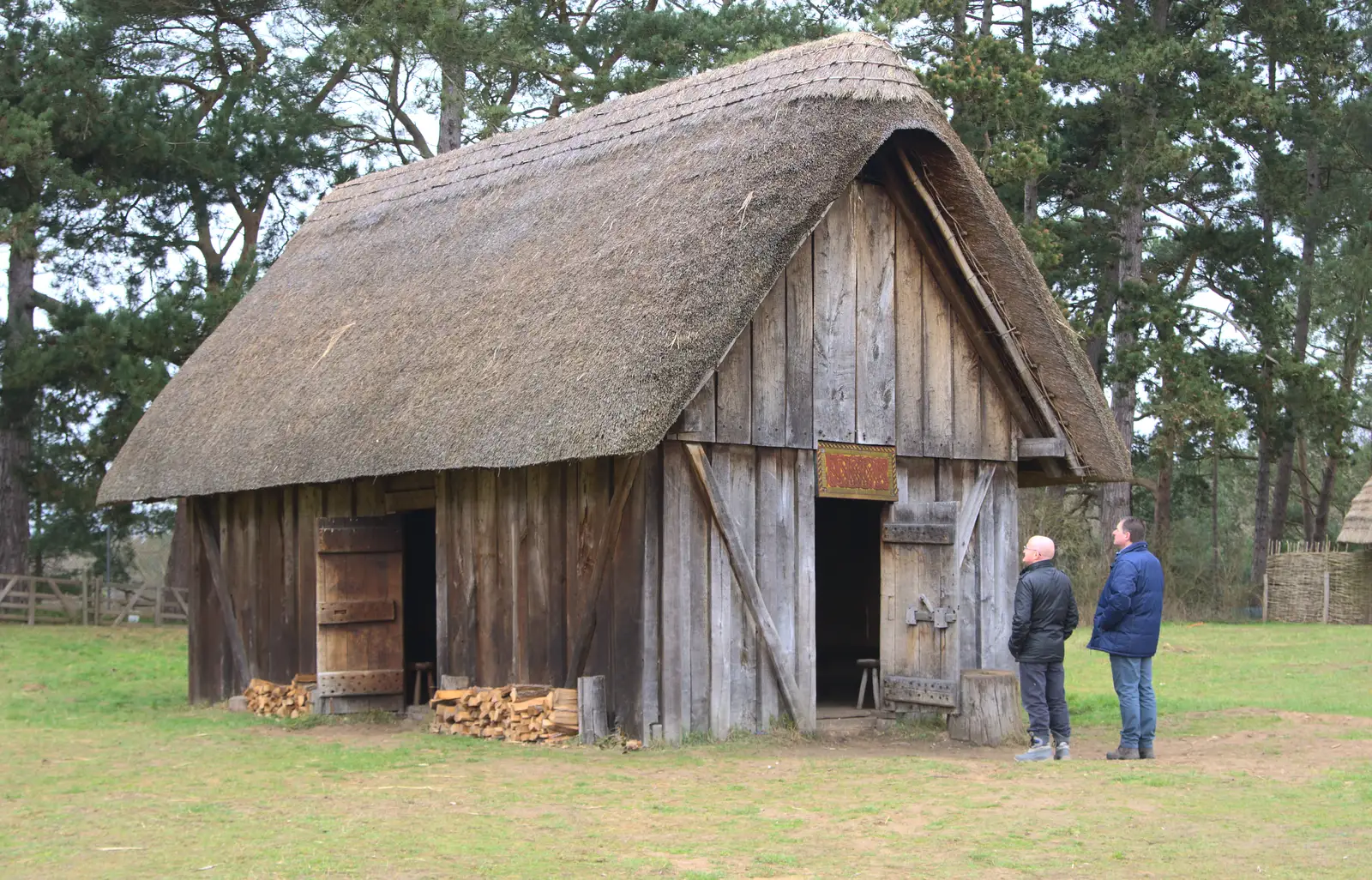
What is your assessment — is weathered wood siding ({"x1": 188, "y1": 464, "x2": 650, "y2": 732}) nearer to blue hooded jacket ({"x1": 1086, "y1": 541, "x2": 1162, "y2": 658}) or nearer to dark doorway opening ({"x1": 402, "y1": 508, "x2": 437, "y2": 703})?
dark doorway opening ({"x1": 402, "y1": 508, "x2": 437, "y2": 703})

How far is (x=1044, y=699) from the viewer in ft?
38.7

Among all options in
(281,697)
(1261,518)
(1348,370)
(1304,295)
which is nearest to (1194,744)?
(281,697)

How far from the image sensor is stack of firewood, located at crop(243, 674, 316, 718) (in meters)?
16.2

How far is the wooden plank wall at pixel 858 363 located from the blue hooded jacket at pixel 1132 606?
2927mm

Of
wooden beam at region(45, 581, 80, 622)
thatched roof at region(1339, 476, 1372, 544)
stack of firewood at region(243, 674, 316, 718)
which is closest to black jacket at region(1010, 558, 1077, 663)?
stack of firewood at region(243, 674, 316, 718)

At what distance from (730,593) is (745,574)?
19cm

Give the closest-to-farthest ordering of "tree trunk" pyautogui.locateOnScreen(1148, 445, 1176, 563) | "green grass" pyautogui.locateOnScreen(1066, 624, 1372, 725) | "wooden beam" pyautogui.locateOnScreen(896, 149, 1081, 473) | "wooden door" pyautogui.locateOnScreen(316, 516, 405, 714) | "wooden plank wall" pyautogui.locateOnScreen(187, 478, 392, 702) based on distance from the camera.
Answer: "wooden beam" pyautogui.locateOnScreen(896, 149, 1081, 473)
"wooden door" pyautogui.locateOnScreen(316, 516, 405, 714)
"green grass" pyautogui.locateOnScreen(1066, 624, 1372, 725)
"wooden plank wall" pyautogui.locateOnScreen(187, 478, 392, 702)
"tree trunk" pyautogui.locateOnScreen(1148, 445, 1176, 563)

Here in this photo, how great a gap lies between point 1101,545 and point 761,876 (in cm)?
2514

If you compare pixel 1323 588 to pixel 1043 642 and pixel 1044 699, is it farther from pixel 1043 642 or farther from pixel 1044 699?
pixel 1043 642

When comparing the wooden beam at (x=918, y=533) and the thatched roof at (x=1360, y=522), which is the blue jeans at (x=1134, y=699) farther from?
the thatched roof at (x=1360, y=522)

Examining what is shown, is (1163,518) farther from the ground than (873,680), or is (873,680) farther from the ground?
(1163,518)

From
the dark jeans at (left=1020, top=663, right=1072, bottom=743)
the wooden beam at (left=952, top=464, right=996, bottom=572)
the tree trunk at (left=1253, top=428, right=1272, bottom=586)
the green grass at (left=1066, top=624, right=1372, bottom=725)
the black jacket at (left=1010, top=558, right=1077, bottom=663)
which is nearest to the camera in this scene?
the black jacket at (left=1010, top=558, right=1077, bottom=663)

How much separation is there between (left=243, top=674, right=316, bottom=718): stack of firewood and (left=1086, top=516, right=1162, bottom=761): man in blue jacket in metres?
7.98

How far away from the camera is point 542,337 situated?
13.4 metres
